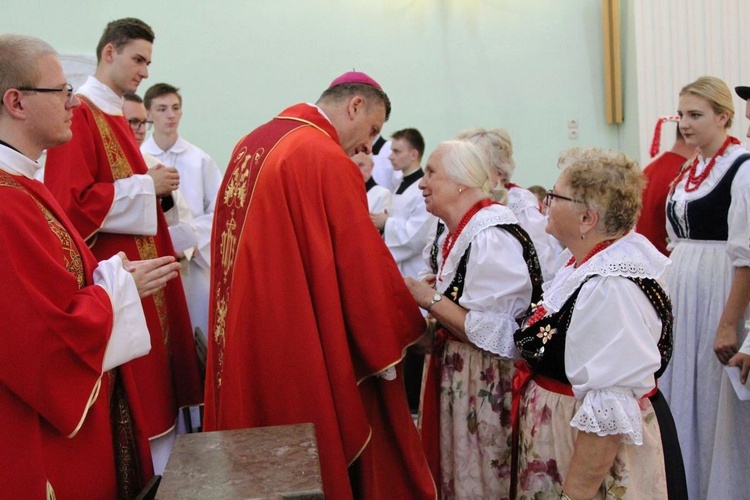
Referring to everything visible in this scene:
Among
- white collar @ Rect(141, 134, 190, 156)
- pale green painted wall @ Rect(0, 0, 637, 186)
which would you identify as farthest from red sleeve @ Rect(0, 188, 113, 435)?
pale green painted wall @ Rect(0, 0, 637, 186)

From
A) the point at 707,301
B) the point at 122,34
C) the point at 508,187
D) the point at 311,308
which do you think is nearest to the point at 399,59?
Result: the point at 508,187

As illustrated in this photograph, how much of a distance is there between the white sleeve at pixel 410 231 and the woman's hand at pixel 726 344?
2.28m

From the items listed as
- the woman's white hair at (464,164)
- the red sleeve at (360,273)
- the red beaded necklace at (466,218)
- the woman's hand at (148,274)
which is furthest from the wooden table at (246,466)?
the woman's white hair at (464,164)

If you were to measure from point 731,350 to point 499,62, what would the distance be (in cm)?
513

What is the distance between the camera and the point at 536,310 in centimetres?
244

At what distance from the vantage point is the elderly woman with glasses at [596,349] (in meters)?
2.09

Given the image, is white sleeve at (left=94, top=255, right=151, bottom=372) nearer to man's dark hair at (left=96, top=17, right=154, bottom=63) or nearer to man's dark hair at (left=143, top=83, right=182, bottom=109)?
man's dark hair at (left=96, top=17, right=154, bottom=63)

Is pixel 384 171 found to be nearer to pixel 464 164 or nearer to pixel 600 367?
pixel 464 164

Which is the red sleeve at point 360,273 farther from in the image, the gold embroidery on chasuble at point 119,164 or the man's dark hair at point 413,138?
the man's dark hair at point 413,138

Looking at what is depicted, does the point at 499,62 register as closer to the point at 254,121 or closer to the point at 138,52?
the point at 254,121

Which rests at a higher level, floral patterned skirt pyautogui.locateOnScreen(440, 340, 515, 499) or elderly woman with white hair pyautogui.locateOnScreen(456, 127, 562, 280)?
elderly woman with white hair pyautogui.locateOnScreen(456, 127, 562, 280)

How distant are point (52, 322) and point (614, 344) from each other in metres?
1.42

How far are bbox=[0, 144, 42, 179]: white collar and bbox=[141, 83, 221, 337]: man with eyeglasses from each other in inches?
100

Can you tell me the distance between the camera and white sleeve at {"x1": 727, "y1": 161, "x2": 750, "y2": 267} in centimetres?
324
